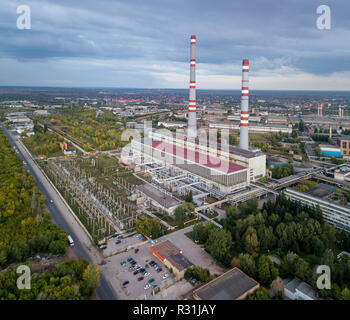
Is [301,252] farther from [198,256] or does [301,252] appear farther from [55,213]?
[55,213]

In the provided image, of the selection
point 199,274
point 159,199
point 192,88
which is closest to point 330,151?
point 192,88

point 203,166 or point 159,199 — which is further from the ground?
point 203,166

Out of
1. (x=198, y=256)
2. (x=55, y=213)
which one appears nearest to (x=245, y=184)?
(x=198, y=256)

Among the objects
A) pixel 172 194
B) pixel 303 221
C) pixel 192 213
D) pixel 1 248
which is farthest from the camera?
pixel 172 194

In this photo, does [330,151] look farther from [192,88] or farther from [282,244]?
[282,244]

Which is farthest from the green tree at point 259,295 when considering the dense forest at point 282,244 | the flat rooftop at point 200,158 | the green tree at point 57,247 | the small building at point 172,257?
the flat rooftop at point 200,158
